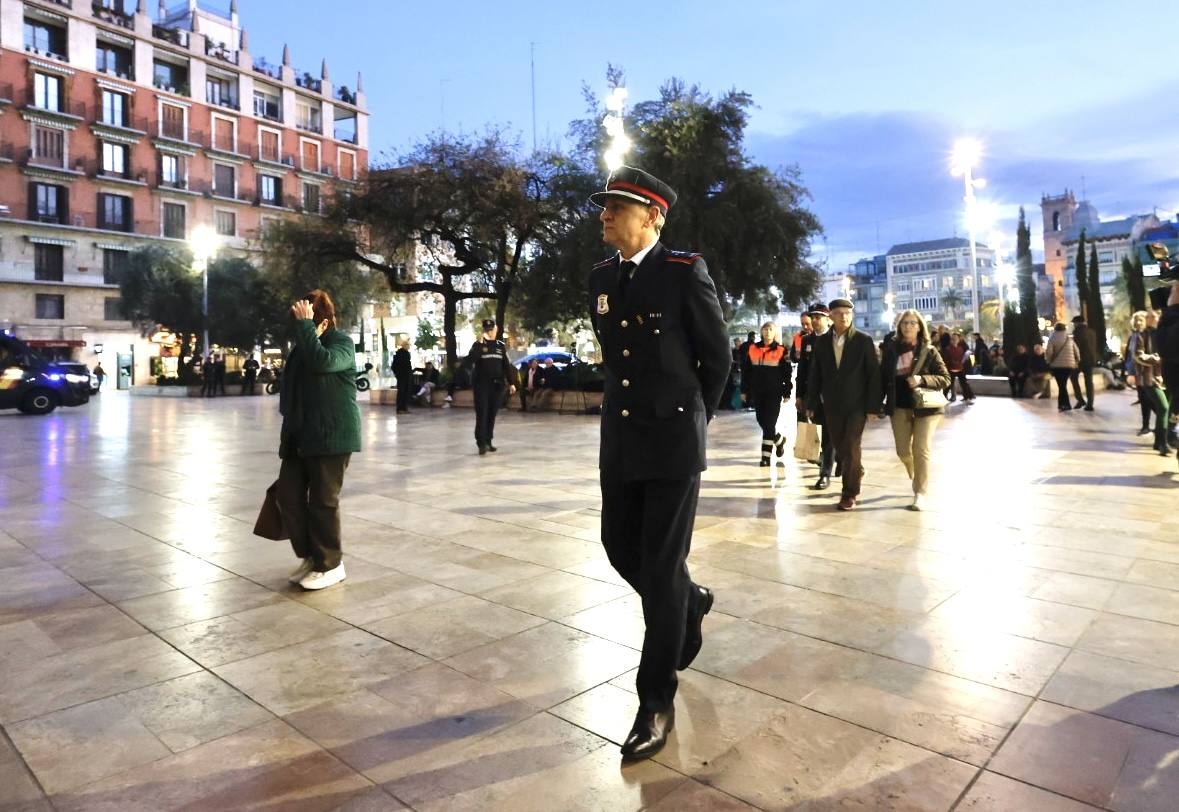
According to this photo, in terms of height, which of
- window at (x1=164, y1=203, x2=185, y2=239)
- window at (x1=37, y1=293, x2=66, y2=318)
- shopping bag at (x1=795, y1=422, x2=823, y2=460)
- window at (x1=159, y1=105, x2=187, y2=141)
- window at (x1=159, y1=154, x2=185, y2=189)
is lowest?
shopping bag at (x1=795, y1=422, x2=823, y2=460)

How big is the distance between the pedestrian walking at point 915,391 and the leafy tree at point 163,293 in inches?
1598

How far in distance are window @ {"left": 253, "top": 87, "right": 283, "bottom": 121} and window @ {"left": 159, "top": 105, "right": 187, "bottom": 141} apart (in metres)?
6.02

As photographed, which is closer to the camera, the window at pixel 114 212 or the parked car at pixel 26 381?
the parked car at pixel 26 381

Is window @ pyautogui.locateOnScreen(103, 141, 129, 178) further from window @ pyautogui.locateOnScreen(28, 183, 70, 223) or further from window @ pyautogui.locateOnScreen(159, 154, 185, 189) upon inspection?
window @ pyautogui.locateOnScreen(28, 183, 70, 223)

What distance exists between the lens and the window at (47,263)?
4478 cm

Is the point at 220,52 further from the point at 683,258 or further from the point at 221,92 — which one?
the point at 683,258

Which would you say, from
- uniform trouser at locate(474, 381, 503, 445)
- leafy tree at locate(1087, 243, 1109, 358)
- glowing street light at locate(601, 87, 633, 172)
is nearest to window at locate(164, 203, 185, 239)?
glowing street light at locate(601, 87, 633, 172)

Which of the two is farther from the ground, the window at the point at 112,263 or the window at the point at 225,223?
the window at the point at 225,223

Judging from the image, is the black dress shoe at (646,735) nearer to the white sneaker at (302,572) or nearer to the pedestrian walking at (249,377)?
the white sneaker at (302,572)

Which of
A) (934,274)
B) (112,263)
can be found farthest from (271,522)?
(934,274)

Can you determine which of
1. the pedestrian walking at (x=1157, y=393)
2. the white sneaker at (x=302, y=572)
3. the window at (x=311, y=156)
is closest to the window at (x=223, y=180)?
the window at (x=311, y=156)

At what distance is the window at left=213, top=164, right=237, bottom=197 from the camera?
53.2 meters

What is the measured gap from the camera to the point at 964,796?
2332 millimetres

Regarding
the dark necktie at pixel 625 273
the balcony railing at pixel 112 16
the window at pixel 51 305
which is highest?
the balcony railing at pixel 112 16
